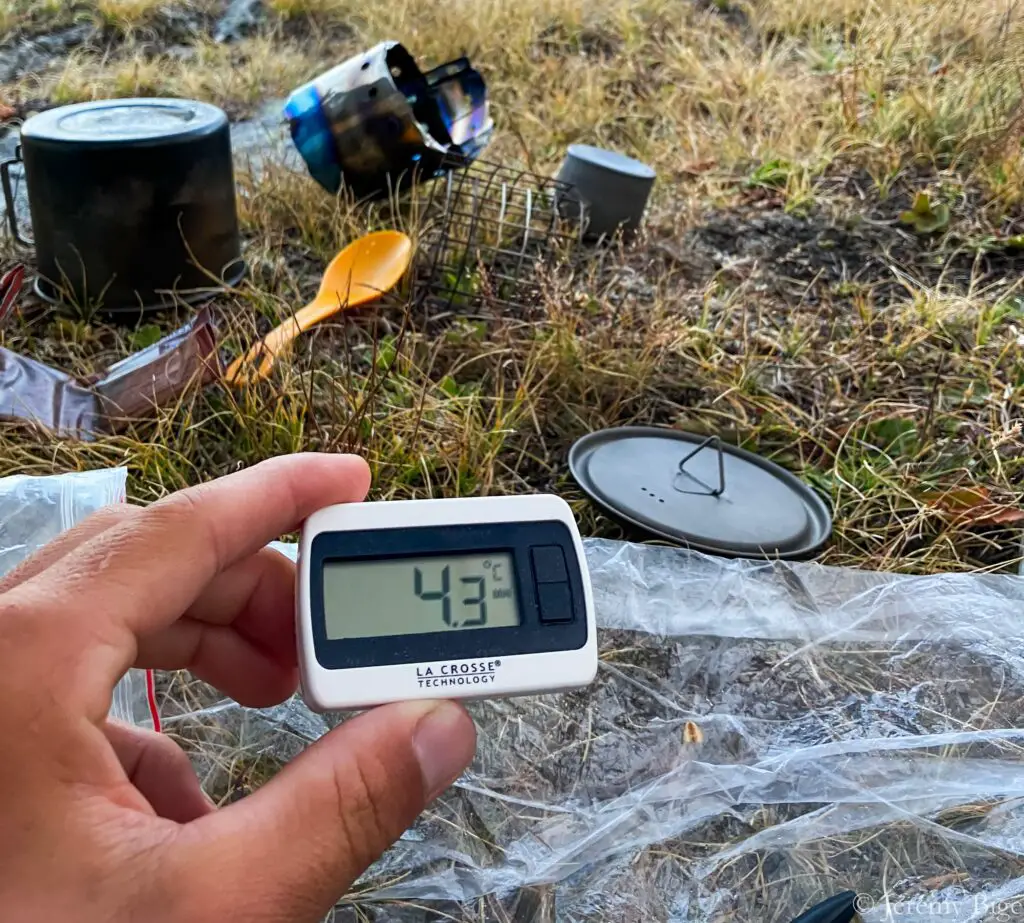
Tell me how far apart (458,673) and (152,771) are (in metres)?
0.26

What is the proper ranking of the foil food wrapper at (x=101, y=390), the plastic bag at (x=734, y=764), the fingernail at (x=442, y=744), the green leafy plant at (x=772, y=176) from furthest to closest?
the green leafy plant at (x=772, y=176) → the foil food wrapper at (x=101, y=390) → the plastic bag at (x=734, y=764) → the fingernail at (x=442, y=744)

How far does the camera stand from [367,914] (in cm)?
95

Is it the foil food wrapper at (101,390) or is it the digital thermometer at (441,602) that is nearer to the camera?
the digital thermometer at (441,602)

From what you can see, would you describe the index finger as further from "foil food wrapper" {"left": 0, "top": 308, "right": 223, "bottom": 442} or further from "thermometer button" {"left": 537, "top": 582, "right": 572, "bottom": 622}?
"foil food wrapper" {"left": 0, "top": 308, "right": 223, "bottom": 442}

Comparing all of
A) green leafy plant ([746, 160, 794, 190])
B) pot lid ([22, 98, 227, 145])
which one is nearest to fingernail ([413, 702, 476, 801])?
pot lid ([22, 98, 227, 145])

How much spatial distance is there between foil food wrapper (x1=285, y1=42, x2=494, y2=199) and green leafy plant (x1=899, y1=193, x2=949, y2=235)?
1.22 meters

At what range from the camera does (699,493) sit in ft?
4.94

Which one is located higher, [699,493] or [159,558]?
[159,558]

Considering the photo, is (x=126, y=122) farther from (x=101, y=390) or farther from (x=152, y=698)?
Answer: (x=152, y=698)

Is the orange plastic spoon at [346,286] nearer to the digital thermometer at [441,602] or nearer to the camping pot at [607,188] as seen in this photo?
the camping pot at [607,188]

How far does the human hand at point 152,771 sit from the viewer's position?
53 cm

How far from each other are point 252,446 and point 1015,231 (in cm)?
214

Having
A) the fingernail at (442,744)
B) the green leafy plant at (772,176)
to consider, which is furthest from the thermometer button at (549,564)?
the green leafy plant at (772,176)

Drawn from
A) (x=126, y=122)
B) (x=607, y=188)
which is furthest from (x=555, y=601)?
(x=607, y=188)
